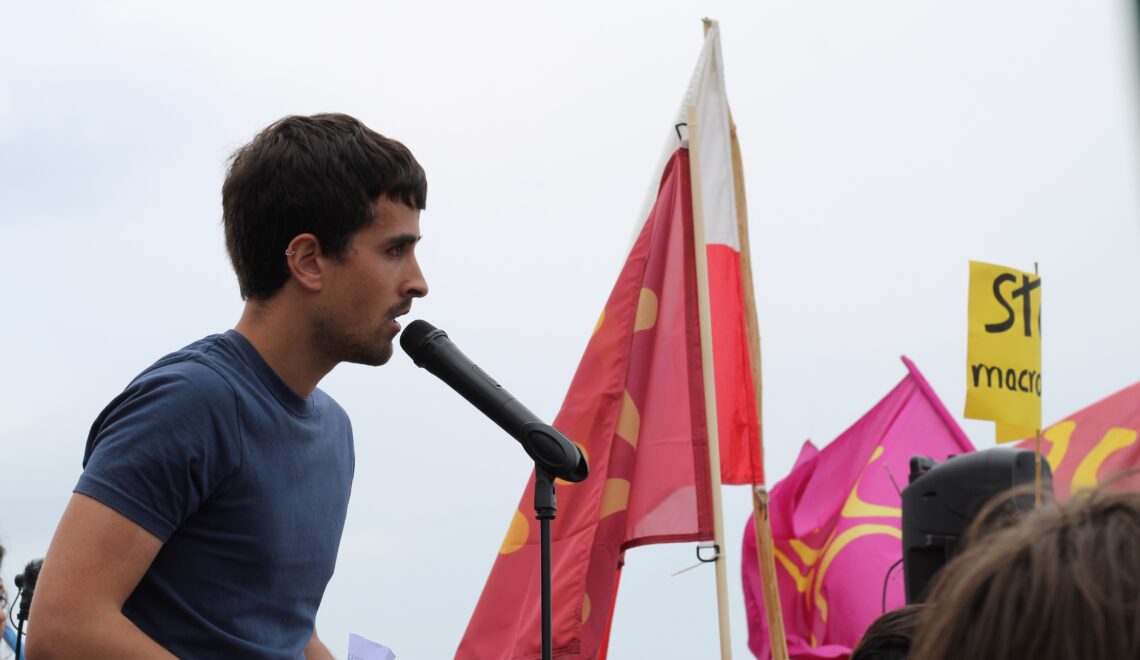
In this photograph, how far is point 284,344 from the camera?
2184mm

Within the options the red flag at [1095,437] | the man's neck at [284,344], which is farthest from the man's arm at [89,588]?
the red flag at [1095,437]

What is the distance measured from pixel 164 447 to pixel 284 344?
0.34m

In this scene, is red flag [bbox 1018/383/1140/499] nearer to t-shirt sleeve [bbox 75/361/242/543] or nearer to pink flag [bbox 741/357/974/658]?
pink flag [bbox 741/357/974/658]

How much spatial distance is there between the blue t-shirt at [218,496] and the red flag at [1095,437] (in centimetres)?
488

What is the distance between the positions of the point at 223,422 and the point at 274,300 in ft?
0.97

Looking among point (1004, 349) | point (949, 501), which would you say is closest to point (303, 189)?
point (949, 501)

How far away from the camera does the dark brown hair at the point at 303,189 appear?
2205 mm

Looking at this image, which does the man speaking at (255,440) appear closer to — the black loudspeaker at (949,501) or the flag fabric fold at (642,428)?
the black loudspeaker at (949,501)

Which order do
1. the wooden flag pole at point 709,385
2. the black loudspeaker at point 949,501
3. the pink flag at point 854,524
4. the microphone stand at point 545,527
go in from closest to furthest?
the microphone stand at point 545,527, the black loudspeaker at point 949,501, the wooden flag pole at point 709,385, the pink flag at point 854,524

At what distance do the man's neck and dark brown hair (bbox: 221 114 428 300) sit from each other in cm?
5

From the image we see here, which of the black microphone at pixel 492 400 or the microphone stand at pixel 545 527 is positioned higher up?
the black microphone at pixel 492 400

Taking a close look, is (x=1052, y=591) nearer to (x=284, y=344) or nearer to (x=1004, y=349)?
(x=284, y=344)

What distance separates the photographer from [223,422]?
1.98 metres

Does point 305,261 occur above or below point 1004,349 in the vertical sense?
below
